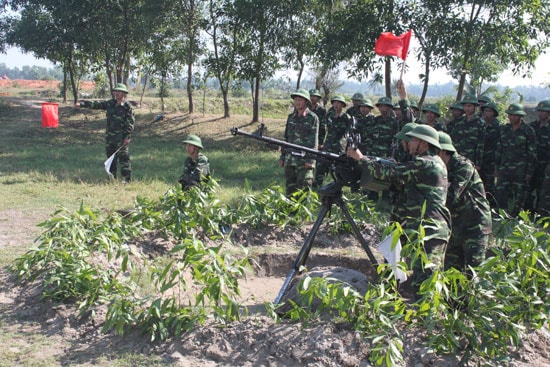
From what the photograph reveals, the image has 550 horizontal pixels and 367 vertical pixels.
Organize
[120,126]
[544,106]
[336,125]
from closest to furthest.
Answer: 1. [544,106]
2. [336,125]
3. [120,126]

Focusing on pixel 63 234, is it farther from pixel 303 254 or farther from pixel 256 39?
pixel 256 39

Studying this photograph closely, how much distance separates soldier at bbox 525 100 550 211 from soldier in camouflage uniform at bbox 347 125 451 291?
4.18 metres

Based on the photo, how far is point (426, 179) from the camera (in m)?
4.55

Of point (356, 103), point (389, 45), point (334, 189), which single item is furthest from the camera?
point (356, 103)

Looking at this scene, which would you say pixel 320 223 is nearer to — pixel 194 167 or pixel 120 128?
pixel 194 167

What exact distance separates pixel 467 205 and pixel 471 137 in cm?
366

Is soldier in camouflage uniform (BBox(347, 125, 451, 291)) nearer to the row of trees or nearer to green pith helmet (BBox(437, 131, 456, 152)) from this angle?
green pith helmet (BBox(437, 131, 456, 152))

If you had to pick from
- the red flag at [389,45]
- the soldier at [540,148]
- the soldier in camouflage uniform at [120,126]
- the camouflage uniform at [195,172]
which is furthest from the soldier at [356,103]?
the soldier in camouflage uniform at [120,126]

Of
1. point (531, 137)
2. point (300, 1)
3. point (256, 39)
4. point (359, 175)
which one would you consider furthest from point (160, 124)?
point (359, 175)

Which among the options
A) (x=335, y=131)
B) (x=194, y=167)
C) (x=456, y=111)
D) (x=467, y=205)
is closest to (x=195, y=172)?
(x=194, y=167)

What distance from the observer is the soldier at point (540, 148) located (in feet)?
26.1

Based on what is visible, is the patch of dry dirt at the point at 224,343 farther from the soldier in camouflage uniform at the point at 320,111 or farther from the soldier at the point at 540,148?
the soldier in camouflage uniform at the point at 320,111

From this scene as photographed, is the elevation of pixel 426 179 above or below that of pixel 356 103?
below

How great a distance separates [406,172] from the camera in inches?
178
